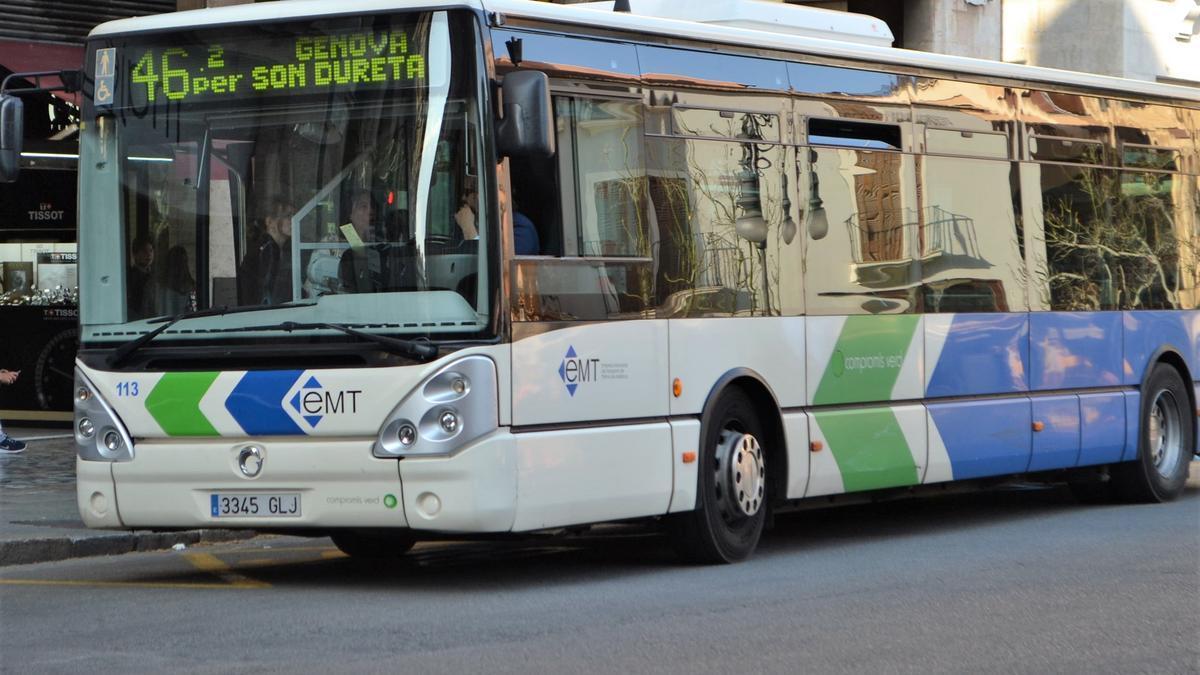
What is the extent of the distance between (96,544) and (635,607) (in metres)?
4.31

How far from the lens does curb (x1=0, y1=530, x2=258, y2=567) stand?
461 inches

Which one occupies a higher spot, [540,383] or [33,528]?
[540,383]

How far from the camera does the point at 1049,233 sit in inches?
555

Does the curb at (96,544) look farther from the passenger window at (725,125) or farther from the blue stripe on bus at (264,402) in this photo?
the passenger window at (725,125)

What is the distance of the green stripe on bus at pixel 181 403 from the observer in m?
9.92

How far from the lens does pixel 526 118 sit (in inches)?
375

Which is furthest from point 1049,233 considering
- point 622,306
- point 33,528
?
point 33,528

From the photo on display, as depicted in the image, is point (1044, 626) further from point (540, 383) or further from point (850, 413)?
point (850, 413)

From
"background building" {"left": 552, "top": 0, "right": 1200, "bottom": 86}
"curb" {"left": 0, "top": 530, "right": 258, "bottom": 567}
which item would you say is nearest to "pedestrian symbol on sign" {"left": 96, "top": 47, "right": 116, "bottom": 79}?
"curb" {"left": 0, "top": 530, "right": 258, "bottom": 567}

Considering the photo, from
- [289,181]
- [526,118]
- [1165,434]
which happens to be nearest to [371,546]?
[289,181]

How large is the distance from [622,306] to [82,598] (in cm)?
300

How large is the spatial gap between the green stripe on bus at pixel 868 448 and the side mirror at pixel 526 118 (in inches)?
120

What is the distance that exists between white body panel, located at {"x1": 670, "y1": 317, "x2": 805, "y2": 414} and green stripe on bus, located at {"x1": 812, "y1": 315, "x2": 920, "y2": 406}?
320 mm

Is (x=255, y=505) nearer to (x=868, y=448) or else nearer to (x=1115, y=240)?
(x=868, y=448)
